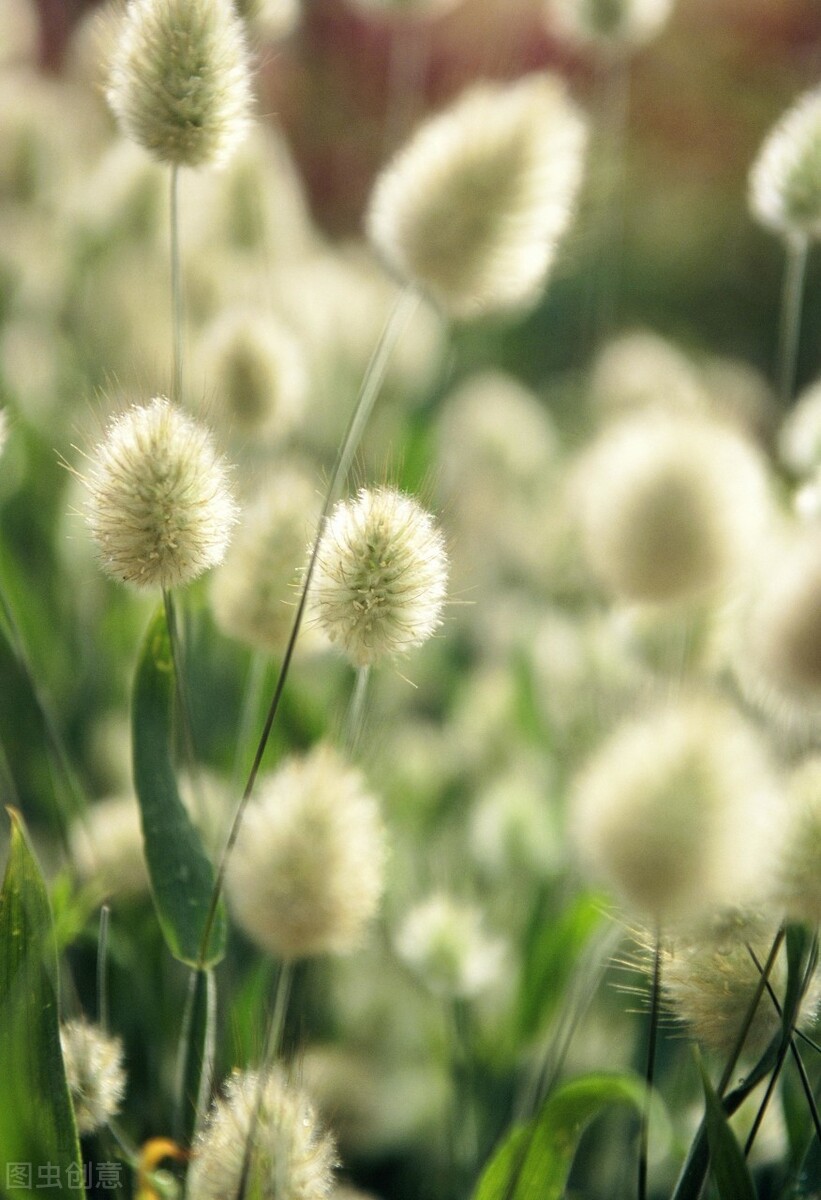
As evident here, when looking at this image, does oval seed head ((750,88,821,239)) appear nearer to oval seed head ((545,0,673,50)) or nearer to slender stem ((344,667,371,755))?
oval seed head ((545,0,673,50))

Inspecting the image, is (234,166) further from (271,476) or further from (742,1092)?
(742,1092)

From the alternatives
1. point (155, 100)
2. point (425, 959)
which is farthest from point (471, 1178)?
point (155, 100)

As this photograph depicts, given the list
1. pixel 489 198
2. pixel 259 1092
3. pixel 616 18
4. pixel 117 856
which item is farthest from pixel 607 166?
pixel 259 1092

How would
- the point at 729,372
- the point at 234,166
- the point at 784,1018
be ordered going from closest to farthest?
the point at 784,1018
the point at 234,166
the point at 729,372

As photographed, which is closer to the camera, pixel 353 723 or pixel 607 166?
pixel 353 723

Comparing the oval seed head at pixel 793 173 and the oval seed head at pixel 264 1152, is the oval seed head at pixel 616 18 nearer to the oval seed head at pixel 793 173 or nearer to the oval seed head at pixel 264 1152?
the oval seed head at pixel 793 173

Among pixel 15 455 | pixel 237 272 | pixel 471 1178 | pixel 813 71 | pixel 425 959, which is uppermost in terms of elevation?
pixel 813 71

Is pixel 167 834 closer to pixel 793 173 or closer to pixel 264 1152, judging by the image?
pixel 264 1152
